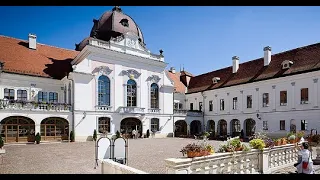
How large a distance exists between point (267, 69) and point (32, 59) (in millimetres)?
26065

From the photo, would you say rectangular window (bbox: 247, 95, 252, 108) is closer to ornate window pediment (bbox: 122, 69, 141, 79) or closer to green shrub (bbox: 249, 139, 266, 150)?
ornate window pediment (bbox: 122, 69, 141, 79)

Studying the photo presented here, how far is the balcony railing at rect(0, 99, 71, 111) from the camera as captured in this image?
20.1 m

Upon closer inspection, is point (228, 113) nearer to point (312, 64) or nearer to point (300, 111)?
point (300, 111)

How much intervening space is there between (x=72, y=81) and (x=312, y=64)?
2324 centimetres

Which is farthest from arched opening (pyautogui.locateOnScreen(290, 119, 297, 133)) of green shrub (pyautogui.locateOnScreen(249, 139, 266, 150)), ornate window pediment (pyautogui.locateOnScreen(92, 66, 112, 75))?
ornate window pediment (pyautogui.locateOnScreen(92, 66, 112, 75))

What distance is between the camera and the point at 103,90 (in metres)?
26.0

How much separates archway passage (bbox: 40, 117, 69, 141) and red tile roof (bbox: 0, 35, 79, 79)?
5.20 m

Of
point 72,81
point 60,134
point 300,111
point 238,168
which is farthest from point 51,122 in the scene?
point 300,111

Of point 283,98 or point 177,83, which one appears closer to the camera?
A: point 283,98

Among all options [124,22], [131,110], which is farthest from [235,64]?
[124,22]

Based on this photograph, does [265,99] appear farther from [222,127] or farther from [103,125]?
[103,125]

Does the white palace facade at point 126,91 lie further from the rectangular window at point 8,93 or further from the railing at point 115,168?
the railing at point 115,168

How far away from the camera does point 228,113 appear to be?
30.2 m

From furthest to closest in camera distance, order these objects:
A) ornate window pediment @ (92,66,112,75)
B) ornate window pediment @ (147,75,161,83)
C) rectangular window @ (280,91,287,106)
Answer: ornate window pediment @ (147,75,161,83) < ornate window pediment @ (92,66,112,75) < rectangular window @ (280,91,287,106)
